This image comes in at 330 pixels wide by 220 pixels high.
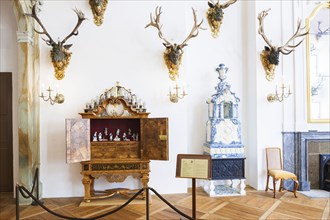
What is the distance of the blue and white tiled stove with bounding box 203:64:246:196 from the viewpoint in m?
5.11

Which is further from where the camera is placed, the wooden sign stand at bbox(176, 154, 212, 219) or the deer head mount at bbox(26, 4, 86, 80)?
the deer head mount at bbox(26, 4, 86, 80)

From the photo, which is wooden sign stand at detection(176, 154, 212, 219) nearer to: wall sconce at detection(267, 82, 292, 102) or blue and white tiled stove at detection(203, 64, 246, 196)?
blue and white tiled stove at detection(203, 64, 246, 196)

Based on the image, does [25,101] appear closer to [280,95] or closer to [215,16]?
[215,16]

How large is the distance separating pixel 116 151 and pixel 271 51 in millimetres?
3911

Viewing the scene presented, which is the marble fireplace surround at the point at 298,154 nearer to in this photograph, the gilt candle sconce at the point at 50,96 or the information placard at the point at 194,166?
the information placard at the point at 194,166

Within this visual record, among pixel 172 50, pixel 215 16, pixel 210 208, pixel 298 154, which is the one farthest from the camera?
pixel 215 16

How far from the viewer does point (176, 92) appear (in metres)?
5.29

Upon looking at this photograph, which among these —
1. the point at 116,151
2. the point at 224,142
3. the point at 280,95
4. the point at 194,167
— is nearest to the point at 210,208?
the point at 224,142

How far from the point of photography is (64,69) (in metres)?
5.00

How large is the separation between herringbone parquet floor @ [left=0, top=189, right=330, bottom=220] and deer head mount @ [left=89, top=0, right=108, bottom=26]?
144 inches

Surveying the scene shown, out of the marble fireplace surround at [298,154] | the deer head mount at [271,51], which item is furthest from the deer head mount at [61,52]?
the marble fireplace surround at [298,154]

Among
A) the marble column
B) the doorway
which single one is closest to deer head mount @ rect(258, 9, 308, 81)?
the marble column

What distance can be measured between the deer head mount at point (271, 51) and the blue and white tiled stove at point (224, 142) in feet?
3.29

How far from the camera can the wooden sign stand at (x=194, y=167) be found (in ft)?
10.00
